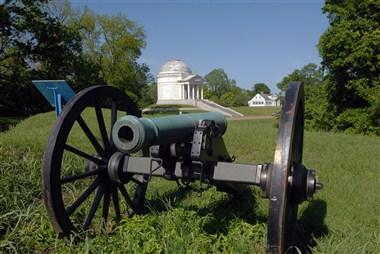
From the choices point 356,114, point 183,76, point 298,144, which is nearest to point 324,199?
point 298,144

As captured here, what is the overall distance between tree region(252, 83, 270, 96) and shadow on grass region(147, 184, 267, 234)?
117 m

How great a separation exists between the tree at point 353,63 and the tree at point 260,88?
3983 inches

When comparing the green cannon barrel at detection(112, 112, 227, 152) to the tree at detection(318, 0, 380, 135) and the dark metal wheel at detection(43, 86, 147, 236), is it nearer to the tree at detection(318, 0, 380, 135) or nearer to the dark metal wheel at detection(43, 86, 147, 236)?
the dark metal wheel at detection(43, 86, 147, 236)

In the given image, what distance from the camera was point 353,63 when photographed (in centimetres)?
1798

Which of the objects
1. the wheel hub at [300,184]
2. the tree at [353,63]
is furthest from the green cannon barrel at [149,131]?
the tree at [353,63]

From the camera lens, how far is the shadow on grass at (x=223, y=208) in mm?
3908

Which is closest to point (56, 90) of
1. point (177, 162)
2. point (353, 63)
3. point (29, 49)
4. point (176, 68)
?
point (177, 162)

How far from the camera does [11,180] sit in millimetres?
4652

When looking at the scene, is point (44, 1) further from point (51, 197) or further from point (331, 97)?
point (51, 197)

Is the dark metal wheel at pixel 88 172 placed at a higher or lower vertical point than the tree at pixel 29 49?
lower

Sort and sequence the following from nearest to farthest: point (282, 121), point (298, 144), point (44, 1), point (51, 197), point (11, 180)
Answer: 1. point (282, 121)
2. point (51, 197)
3. point (298, 144)
4. point (11, 180)
5. point (44, 1)

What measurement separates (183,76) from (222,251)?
77.8 metres

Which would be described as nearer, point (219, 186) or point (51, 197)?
point (51, 197)

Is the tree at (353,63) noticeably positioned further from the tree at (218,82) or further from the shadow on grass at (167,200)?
the tree at (218,82)
